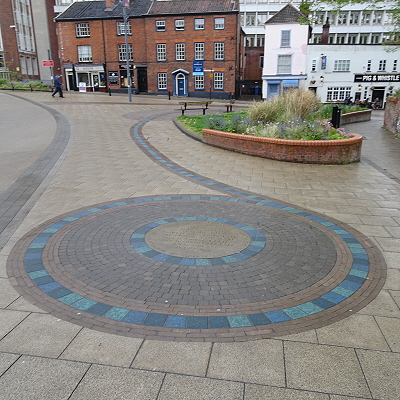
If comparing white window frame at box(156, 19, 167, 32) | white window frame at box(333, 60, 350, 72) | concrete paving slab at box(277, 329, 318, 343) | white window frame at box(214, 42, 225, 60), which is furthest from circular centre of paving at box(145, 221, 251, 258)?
white window frame at box(156, 19, 167, 32)

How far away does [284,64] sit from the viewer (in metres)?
42.0

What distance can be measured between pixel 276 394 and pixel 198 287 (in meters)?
1.69

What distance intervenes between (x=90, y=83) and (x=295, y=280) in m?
47.5

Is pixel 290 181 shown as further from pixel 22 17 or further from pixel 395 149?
pixel 22 17

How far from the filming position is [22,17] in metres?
57.0

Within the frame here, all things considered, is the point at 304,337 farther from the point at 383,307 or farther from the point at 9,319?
the point at 9,319

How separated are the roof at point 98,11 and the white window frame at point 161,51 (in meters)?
4.21

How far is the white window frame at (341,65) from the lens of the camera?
137 ft

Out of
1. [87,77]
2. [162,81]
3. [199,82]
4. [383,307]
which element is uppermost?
[87,77]

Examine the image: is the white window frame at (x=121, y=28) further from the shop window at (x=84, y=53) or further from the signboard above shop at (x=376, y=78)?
the signboard above shop at (x=376, y=78)

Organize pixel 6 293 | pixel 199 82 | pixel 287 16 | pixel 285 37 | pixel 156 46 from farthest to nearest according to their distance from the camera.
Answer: pixel 156 46 < pixel 199 82 < pixel 285 37 < pixel 287 16 < pixel 6 293

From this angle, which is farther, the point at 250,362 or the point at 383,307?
the point at 383,307

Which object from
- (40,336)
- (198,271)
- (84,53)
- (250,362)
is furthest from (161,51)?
(250,362)

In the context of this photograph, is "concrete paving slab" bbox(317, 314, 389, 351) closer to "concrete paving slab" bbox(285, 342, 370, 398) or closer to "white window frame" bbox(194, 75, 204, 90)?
"concrete paving slab" bbox(285, 342, 370, 398)
